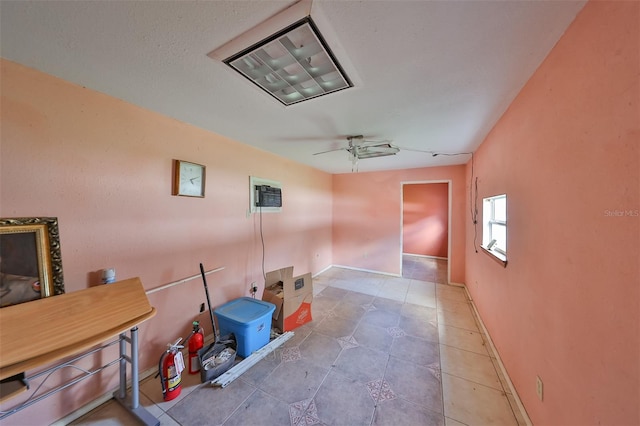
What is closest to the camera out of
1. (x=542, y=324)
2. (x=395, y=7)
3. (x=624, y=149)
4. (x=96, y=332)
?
(x=624, y=149)

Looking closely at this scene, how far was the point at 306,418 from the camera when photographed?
1.44 m

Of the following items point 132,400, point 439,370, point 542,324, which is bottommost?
point 439,370

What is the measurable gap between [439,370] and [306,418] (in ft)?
4.06

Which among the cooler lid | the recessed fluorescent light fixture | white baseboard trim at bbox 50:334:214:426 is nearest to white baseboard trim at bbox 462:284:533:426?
the cooler lid

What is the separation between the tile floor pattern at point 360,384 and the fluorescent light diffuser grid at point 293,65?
90.0 inches

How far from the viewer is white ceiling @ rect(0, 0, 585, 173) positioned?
87 centimetres

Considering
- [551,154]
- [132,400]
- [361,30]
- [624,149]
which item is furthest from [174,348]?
[551,154]

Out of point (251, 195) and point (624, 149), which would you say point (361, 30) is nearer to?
point (624, 149)

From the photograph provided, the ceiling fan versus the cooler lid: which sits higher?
the ceiling fan

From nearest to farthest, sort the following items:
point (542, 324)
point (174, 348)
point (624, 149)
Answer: point (624, 149)
point (542, 324)
point (174, 348)

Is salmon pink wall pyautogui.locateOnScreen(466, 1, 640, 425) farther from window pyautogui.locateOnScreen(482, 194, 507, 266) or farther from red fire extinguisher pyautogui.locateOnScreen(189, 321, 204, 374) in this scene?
red fire extinguisher pyautogui.locateOnScreen(189, 321, 204, 374)

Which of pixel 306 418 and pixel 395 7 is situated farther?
pixel 306 418

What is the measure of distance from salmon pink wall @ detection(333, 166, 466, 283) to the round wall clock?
3.20 metres

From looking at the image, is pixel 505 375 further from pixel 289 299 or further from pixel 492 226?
pixel 289 299
